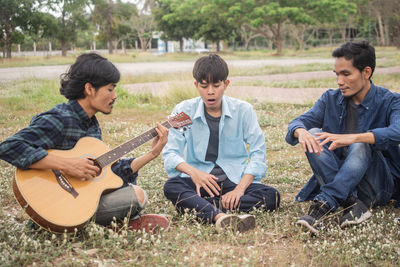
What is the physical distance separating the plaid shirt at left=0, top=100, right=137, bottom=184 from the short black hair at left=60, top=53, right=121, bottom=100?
4.1 inches

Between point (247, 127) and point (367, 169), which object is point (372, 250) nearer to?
point (367, 169)

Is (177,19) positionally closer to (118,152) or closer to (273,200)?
(273,200)

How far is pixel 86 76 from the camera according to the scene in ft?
11.9

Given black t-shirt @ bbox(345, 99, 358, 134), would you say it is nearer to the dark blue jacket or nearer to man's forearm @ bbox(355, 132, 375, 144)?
the dark blue jacket

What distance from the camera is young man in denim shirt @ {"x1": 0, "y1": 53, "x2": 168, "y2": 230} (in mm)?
3203

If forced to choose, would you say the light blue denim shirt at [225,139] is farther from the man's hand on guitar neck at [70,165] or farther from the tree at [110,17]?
the tree at [110,17]

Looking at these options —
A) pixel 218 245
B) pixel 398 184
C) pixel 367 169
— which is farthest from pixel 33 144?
pixel 398 184

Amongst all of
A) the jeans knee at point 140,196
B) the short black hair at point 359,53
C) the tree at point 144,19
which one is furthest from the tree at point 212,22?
the jeans knee at point 140,196

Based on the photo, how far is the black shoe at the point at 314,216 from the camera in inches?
139

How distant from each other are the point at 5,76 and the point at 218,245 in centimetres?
1224

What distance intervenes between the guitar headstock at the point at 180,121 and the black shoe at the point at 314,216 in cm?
141

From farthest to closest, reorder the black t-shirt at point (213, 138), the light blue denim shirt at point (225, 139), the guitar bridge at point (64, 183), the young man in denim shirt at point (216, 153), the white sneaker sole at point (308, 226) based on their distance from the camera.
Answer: the black t-shirt at point (213, 138)
the light blue denim shirt at point (225, 139)
the young man in denim shirt at point (216, 153)
the white sneaker sole at point (308, 226)
the guitar bridge at point (64, 183)

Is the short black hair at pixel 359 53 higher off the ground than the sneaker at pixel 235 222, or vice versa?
the short black hair at pixel 359 53

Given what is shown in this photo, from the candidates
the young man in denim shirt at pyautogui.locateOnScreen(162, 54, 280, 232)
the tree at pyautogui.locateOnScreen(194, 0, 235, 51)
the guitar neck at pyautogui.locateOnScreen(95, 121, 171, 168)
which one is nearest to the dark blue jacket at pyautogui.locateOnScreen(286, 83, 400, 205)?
the young man in denim shirt at pyautogui.locateOnScreen(162, 54, 280, 232)
